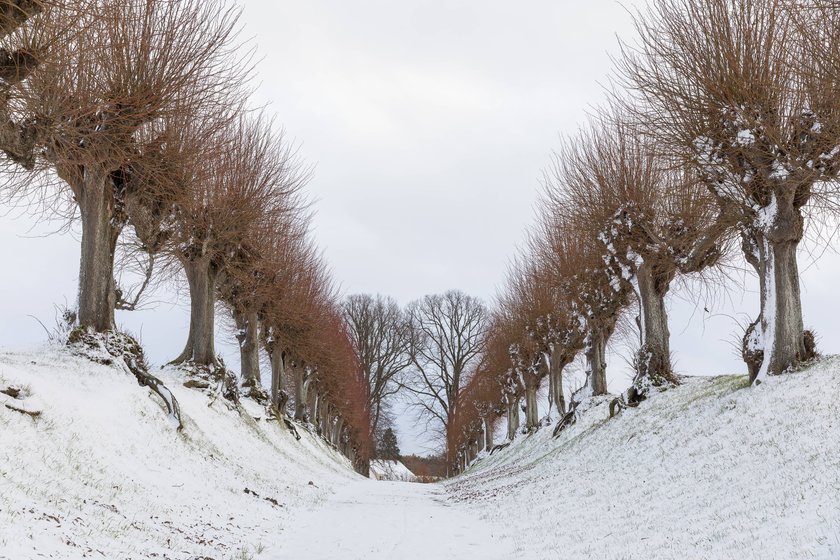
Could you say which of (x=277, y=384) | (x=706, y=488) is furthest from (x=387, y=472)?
(x=706, y=488)

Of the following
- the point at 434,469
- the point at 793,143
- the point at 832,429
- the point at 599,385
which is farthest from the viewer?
the point at 434,469

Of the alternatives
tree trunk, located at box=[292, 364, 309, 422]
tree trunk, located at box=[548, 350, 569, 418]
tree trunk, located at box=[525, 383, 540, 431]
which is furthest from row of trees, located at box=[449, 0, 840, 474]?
tree trunk, located at box=[292, 364, 309, 422]

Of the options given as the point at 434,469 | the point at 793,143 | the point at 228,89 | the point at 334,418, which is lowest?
the point at 434,469

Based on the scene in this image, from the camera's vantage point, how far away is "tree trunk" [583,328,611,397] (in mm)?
23844

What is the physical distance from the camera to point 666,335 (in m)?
18.4

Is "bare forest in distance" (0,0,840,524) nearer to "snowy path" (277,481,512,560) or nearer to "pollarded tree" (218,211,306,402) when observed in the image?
"pollarded tree" (218,211,306,402)

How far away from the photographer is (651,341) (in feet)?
59.5

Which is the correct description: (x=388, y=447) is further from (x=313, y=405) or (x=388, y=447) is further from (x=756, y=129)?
(x=756, y=129)

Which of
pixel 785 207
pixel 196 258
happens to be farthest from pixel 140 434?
pixel 785 207

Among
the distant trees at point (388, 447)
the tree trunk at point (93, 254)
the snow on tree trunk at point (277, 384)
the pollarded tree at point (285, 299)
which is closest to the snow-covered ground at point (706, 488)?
the tree trunk at point (93, 254)

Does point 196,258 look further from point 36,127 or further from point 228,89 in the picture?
point 36,127

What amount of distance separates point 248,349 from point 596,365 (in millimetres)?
13857

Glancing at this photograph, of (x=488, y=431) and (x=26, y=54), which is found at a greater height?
(x=26, y=54)

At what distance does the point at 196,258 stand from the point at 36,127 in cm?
847
